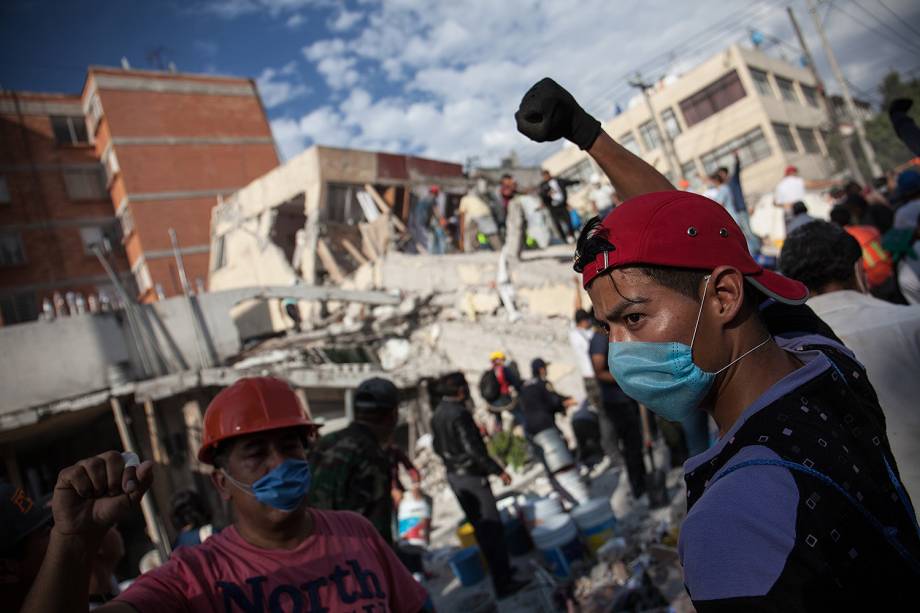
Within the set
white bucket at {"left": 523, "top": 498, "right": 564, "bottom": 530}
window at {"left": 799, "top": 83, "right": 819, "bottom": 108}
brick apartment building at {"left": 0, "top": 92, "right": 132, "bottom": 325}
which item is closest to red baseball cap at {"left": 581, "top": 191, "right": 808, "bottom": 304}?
white bucket at {"left": 523, "top": 498, "right": 564, "bottom": 530}

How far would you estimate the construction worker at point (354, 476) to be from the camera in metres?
3.05

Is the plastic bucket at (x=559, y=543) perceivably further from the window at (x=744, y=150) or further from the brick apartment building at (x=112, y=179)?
the window at (x=744, y=150)

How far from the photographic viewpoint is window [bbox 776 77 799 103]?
34344 millimetres

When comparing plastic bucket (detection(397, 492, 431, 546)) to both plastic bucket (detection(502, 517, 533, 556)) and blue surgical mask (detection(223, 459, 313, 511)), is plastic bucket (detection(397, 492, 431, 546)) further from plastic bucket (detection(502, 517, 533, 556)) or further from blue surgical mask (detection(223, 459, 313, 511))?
blue surgical mask (detection(223, 459, 313, 511))

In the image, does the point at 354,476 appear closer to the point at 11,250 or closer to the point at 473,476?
the point at 473,476

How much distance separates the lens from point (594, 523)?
16.2ft

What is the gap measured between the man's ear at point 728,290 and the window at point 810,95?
4417 centimetres

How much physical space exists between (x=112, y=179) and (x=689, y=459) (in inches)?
1328

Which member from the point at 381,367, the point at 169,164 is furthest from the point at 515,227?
the point at 169,164

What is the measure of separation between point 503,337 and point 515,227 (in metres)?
2.41

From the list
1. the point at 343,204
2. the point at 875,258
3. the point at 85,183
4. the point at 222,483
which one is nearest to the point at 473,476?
the point at 222,483

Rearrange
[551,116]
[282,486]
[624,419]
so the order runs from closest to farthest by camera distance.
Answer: [551,116] → [282,486] → [624,419]

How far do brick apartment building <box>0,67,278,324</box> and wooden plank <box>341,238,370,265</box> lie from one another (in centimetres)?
1200

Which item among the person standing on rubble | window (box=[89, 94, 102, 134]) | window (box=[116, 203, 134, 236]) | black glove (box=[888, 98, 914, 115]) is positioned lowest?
black glove (box=[888, 98, 914, 115])
